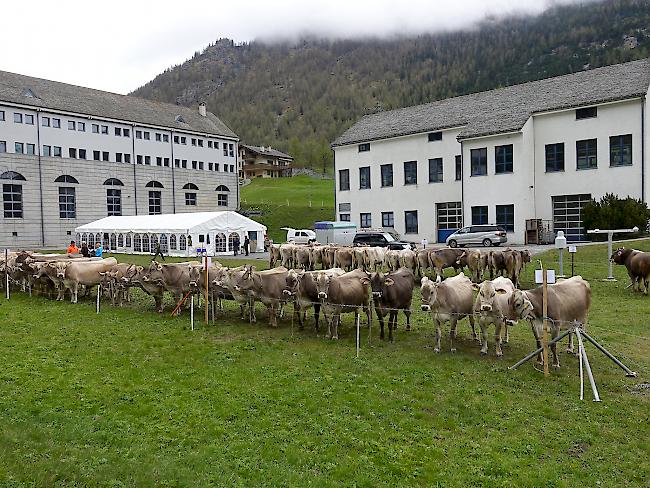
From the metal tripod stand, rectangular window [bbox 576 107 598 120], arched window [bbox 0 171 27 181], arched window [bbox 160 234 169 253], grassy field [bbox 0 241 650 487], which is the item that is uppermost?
rectangular window [bbox 576 107 598 120]

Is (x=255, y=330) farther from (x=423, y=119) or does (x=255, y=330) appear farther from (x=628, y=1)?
(x=628, y=1)

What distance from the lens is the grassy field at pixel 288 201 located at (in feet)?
248

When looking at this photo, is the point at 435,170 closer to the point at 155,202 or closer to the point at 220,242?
the point at 220,242

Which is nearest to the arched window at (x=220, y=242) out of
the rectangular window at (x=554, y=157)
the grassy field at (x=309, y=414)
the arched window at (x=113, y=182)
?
the arched window at (x=113, y=182)

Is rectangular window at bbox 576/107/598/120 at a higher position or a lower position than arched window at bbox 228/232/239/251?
higher

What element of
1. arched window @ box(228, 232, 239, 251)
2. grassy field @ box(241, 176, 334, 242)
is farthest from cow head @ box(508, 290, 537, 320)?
grassy field @ box(241, 176, 334, 242)

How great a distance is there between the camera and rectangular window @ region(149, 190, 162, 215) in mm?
66938

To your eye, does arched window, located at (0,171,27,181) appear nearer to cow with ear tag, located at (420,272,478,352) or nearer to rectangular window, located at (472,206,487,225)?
rectangular window, located at (472,206,487,225)

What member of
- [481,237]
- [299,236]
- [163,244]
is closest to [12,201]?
[163,244]

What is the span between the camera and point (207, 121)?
7788cm

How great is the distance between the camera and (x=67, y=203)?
2338 inches

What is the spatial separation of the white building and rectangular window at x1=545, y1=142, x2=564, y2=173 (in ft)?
0.23

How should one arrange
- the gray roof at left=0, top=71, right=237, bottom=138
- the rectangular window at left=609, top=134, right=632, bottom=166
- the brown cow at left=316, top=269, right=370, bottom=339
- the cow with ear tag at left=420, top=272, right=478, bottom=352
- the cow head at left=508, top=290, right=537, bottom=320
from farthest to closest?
the gray roof at left=0, top=71, right=237, bottom=138
the rectangular window at left=609, top=134, right=632, bottom=166
the brown cow at left=316, top=269, right=370, bottom=339
the cow with ear tag at left=420, top=272, right=478, bottom=352
the cow head at left=508, top=290, right=537, bottom=320

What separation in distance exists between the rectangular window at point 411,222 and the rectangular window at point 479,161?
777 cm
